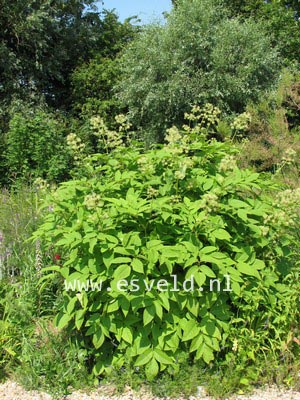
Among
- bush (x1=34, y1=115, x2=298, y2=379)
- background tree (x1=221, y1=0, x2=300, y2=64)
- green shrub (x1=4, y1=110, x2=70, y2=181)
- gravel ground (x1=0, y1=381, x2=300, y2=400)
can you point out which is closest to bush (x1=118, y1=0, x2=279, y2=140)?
background tree (x1=221, y1=0, x2=300, y2=64)

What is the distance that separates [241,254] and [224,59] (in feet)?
26.0

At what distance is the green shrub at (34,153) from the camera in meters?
7.84

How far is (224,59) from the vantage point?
9914mm

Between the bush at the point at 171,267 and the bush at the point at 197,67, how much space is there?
23.4ft

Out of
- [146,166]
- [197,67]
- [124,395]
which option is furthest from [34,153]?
[124,395]

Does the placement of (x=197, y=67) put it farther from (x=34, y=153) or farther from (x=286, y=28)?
(x=34, y=153)

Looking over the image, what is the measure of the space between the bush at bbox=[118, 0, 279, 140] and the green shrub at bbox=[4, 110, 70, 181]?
2.71m

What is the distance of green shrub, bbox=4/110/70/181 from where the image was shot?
7.84 metres

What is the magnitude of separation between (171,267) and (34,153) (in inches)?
235

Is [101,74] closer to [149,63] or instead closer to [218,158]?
[149,63]

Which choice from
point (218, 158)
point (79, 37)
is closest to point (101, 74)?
point (79, 37)

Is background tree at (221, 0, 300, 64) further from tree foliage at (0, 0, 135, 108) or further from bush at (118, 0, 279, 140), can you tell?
tree foliage at (0, 0, 135, 108)

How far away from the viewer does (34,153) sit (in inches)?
315

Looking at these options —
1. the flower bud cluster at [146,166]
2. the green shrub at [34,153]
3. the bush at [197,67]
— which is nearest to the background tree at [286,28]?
the bush at [197,67]
